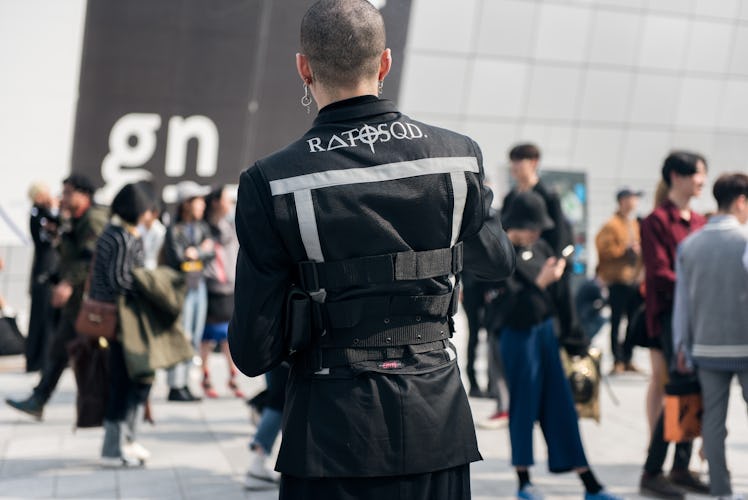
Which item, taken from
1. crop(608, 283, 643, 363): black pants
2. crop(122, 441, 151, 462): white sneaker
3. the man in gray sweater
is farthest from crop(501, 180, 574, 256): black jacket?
crop(608, 283, 643, 363): black pants

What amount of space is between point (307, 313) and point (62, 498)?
383 centimetres

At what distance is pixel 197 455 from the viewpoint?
6.77 meters

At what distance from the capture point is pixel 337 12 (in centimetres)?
251

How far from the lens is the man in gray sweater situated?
529cm

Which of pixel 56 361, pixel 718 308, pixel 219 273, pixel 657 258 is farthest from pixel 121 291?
pixel 718 308

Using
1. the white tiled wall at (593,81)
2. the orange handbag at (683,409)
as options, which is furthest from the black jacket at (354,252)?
the white tiled wall at (593,81)

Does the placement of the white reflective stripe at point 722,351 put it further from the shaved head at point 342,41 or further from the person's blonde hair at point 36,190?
the person's blonde hair at point 36,190

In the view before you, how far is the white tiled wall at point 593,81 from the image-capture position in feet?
48.7

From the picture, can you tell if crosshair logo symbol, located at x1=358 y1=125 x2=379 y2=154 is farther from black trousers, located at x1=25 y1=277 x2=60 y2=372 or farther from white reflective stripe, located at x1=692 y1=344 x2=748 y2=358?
black trousers, located at x1=25 y1=277 x2=60 y2=372

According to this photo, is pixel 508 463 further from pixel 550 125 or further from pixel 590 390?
pixel 550 125

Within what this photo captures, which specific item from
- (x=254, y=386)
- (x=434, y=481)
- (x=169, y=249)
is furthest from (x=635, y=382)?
(x=434, y=481)

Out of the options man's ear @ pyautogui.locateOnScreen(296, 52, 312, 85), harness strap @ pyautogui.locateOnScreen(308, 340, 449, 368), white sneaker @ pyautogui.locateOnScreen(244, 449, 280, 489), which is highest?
man's ear @ pyautogui.locateOnScreen(296, 52, 312, 85)

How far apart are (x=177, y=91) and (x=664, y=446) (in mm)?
9115

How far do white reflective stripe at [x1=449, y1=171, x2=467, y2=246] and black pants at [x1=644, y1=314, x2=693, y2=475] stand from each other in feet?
11.7
